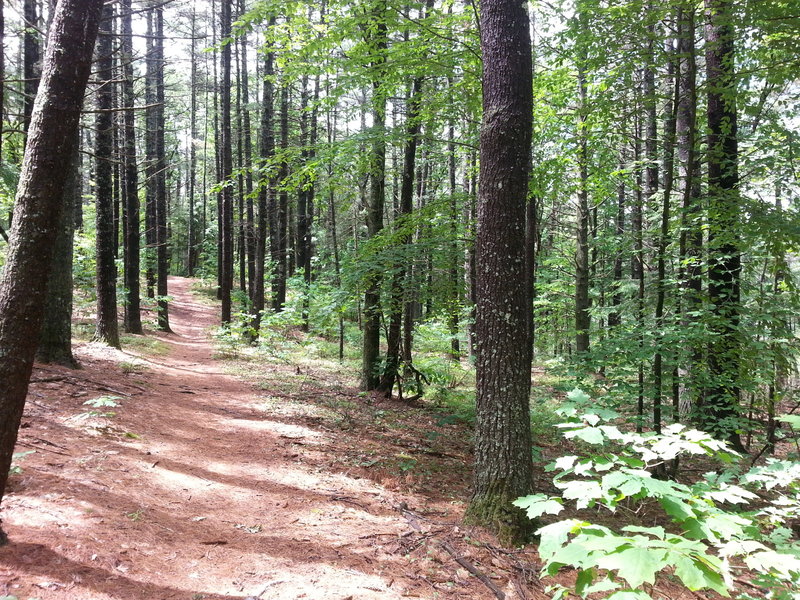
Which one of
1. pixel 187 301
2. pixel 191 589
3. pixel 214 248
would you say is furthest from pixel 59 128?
pixel 214 248

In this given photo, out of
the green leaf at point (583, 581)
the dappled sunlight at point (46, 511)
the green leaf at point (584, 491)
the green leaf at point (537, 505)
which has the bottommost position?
the dappled sunlight at point (46, 511)

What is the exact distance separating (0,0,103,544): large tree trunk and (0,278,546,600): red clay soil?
626 millimetres

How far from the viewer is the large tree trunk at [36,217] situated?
9.37 ft

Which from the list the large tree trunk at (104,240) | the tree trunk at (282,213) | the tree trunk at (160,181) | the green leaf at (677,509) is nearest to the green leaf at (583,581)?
the green leaf at (677,509)

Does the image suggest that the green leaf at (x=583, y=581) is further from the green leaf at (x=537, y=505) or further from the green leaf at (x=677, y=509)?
the green leaf at (x=677, y=509)

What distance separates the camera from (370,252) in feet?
25.9

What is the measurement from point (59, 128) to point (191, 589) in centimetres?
318

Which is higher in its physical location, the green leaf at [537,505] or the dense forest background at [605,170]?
the dense forest background at [605,170]

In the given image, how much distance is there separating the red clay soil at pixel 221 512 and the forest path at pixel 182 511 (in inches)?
0.6

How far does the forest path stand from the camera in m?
3.00

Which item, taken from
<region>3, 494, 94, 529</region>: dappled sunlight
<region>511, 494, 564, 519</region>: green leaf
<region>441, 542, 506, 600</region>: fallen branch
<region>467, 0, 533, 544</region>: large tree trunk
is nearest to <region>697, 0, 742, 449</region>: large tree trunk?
<region>467, 0, 533, 544</region>: large tree trunk

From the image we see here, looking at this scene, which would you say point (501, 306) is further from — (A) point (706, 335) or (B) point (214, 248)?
(B) point (214, 248)

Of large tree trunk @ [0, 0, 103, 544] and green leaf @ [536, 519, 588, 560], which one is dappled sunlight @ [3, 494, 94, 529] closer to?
large tree trunk @ [0, 0, 103, 544]

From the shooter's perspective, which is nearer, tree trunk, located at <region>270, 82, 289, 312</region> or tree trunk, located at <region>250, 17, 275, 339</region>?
tree trunk, located at <region>250, 17, 275, 339</region>
